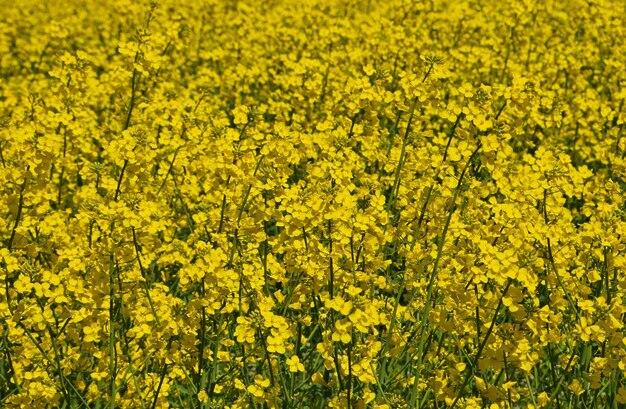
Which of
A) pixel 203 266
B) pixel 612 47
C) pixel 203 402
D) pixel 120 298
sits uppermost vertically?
pixel 612 47

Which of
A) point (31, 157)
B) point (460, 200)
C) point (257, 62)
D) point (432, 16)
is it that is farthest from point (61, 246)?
point (432, 16)

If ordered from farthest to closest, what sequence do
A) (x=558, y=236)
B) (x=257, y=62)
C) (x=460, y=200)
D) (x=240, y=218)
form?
(x=257, y=62) → (x=460, y=200) → (x=240, y=218) → (x=558, y=236)

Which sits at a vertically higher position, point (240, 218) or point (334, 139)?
point (334, 139)

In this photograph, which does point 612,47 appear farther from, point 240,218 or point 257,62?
point 240,218

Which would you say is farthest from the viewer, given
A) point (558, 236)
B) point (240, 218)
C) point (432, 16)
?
point (432, 16)

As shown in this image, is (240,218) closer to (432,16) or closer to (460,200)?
(460,200)

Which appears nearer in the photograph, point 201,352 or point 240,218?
point 201,352

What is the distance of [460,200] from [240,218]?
1198 millimetres

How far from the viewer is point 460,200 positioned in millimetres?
4340

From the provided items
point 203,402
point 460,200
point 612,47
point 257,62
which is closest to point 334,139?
point 460,200

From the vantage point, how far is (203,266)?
3.44m

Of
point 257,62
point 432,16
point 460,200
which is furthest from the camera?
point 432,16

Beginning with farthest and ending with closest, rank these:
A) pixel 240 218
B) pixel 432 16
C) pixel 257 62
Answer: pixel 432 16
pixel 257 62
pixel 240 218

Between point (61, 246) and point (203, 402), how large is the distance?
155 centimetres
